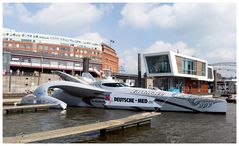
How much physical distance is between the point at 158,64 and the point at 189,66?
21.5 ft

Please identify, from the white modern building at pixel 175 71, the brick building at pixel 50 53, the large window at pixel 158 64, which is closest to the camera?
the white modern building at pixel 175 71

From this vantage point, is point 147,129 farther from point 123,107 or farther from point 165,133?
point 123,107

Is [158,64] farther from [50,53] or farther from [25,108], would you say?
[50,53]

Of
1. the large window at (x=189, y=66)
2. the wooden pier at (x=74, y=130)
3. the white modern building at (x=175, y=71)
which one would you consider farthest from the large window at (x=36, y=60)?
the wooden pier at (x=74, y=130)

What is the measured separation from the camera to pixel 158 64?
139ft

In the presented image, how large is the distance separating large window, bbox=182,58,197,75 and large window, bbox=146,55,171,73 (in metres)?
3.96

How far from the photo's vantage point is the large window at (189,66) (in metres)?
43.5

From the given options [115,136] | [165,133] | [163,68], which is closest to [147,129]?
[165,133]

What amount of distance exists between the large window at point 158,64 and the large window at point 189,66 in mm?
3962

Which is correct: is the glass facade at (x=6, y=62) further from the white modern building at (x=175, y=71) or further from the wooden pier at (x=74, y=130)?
the wooden pier at (x=74, y=130)

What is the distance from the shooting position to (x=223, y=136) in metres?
10.2

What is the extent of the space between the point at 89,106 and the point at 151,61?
2332 centimetres

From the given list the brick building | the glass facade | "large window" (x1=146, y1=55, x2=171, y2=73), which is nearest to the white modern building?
"large window" (x1=146, y1=55, x2=171, y2=73)

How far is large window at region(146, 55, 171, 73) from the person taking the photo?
4125 centimetres
